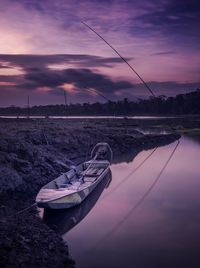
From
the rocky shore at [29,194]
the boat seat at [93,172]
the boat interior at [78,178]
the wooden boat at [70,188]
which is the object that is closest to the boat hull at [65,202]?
the wooden boat at [70,188]

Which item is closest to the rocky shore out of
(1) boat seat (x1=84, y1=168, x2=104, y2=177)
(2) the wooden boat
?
(2) the wooden boat

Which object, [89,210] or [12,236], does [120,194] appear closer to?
[89,210]

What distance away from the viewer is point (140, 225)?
17109 millimetres

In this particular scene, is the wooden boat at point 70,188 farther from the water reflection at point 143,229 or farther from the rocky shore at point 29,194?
the water reflection at point 143,229

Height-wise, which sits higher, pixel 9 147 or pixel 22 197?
pixel 9 147

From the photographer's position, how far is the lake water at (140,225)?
13.1 metres

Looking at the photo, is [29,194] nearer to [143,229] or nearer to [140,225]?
[140,225]

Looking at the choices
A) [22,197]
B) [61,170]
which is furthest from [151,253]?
[61,170]

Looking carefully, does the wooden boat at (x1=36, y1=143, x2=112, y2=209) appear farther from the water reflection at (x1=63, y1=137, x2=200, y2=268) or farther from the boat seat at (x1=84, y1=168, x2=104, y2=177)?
the water reflection at (x1=63, y1=137, x2=200, y2=268)


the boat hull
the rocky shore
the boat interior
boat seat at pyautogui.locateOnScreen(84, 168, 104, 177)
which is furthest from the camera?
boat seat at pyautogui.locateOnScreen(84, 168, 104, 177)

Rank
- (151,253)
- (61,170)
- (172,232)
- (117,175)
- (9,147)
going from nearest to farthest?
(151,253) < (172,232) < (9,147) < (61,170) < (117,175)

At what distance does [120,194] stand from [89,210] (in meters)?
4.56

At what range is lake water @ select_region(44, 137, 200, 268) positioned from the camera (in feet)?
43.0

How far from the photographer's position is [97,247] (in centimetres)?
1413
